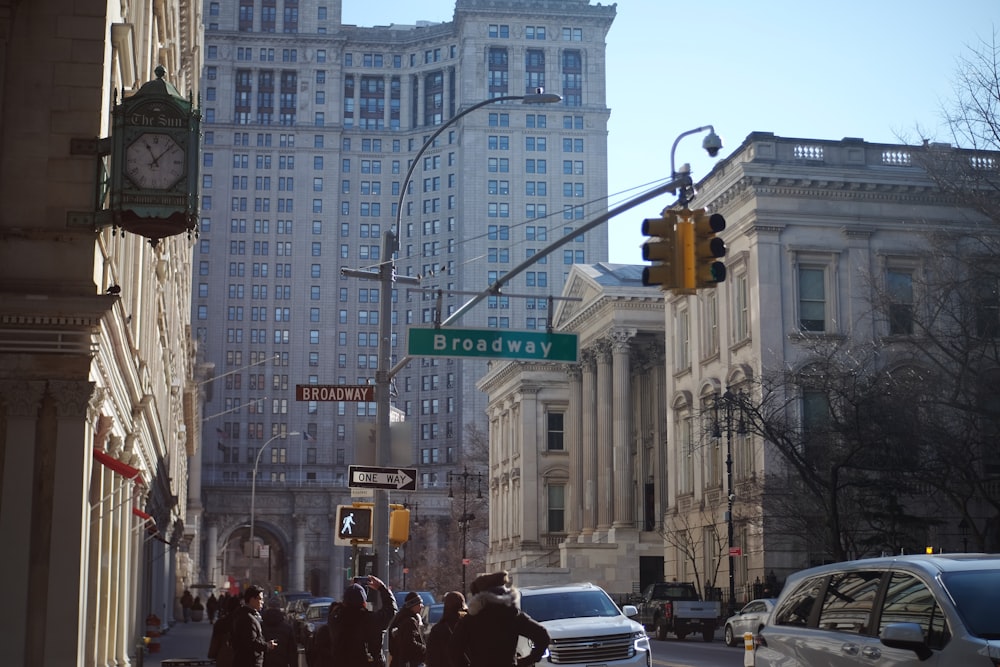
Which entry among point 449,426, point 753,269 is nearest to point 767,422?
point 753,269

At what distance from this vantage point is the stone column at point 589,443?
81125 millimetres

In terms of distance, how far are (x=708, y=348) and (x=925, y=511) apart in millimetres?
12191

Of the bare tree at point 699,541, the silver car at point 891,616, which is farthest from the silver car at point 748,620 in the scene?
the silver car at point 891,616

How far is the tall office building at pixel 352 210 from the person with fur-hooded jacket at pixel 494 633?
5678 inches

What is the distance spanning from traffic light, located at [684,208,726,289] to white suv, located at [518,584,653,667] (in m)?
5.31

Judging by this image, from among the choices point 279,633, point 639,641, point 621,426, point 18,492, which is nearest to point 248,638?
point 279,633

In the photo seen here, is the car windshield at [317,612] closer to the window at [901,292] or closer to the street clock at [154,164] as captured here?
the street clock at [154,164]

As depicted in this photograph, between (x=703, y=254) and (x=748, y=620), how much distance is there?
2236 cm

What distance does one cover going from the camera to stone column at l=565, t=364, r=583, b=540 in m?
85.7

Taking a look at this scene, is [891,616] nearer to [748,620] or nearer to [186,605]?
[748,620]

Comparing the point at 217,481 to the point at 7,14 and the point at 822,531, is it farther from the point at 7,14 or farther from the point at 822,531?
the point at 7,14

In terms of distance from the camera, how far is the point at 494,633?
34.6 ft

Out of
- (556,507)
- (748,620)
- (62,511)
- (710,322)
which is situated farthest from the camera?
(556,507)

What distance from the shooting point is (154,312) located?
112 ft
